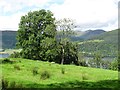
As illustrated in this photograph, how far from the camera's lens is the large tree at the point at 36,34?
211 feet

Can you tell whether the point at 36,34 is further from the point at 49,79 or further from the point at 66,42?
the point at 49,79

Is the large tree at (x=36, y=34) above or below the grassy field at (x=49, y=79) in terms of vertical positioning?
above

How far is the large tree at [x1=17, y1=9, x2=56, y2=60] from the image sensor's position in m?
64.4

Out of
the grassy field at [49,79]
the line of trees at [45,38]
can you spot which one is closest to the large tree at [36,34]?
the line of trees at [45,38]

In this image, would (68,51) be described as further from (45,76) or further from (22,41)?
(45,76)

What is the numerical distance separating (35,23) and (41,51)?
7.41 metres

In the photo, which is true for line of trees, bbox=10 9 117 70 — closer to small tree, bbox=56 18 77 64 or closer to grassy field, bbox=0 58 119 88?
small tree, bbox=56 18 77 64

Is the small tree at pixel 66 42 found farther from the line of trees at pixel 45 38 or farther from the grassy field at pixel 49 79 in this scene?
the grassy field at pixel 49 79

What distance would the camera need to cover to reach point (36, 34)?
67750 mm

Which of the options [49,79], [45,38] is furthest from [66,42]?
[49,79]

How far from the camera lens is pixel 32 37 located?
218 ft

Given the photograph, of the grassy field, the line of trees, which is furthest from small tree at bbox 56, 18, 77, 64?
the grassy field

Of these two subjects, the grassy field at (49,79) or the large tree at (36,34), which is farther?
the large tree at (36,34)

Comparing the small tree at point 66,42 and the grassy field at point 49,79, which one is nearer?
the grassy field at point 49,79
